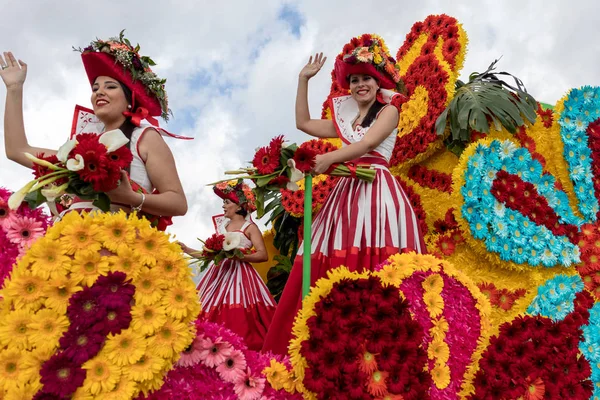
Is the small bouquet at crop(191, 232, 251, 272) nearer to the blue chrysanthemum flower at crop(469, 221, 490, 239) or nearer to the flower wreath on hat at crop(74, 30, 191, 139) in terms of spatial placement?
the blue chrysanthemum flower at crop(469, 221, 490, 239)

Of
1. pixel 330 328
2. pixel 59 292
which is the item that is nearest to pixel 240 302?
pixel 330 328

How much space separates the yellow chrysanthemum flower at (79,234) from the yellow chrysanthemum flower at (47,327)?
203 mm

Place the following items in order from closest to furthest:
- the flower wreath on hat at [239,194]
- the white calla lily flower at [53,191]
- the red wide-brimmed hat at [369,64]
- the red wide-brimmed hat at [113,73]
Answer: the white calla lily flower at [53,191]
the red wide-brimmed hat at [113,73]
the red wide-brimmed hat at [369,64]
the flower wreath on hat at [239,194]

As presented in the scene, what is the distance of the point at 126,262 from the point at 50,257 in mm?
232

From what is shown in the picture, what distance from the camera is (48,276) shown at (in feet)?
6.14

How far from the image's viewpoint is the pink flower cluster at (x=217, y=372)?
79.9 inches

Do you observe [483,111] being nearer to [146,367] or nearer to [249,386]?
[249,386]

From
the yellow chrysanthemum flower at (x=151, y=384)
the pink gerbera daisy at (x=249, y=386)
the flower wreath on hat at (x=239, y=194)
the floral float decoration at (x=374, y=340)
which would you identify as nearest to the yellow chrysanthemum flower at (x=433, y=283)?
the floral float decoration at (x=374, y=340)

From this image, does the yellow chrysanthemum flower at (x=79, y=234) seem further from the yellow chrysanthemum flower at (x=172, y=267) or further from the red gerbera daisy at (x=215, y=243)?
the red gerbera daisy at (x=215, y=243)

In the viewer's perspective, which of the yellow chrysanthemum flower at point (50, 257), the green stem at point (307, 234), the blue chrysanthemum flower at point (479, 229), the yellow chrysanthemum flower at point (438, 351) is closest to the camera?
the yellow chrysanthemum flower at point (50, 257)

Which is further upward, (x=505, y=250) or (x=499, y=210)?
(x=499, y=210)

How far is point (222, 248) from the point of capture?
5.11m

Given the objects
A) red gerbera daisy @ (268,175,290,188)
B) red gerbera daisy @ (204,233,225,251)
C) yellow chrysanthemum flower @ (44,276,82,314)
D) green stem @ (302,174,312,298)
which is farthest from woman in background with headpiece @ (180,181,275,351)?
yellow chrysanthemum flower @ (44,276,82,314)

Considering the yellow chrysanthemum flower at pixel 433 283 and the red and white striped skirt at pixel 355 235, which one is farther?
the red and white striped skirt at pixel 355 235
